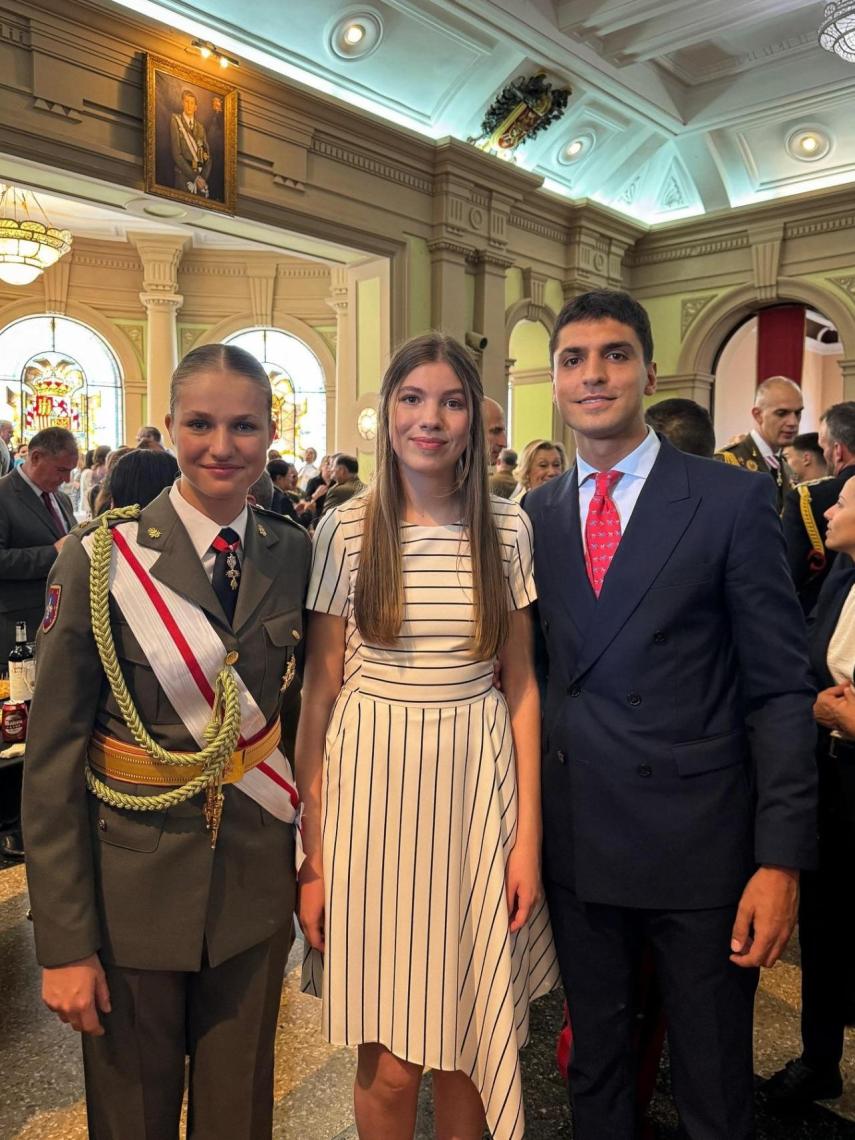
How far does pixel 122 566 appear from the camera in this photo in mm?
1289

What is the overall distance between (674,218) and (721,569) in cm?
1092

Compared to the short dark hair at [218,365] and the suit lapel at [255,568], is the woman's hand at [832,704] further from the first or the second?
the short dark hair at [218,365]

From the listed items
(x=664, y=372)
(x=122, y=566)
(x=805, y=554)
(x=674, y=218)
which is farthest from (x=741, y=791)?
(x=674, y=218)

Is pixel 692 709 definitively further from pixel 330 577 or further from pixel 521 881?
pixel 330 577

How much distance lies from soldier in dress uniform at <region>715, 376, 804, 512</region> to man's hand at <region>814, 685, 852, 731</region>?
2.32 meters

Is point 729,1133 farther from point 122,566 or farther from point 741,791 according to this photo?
point 122,566

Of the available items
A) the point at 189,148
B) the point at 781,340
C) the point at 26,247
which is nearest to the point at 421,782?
the point at 189,148

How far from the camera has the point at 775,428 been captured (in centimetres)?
409

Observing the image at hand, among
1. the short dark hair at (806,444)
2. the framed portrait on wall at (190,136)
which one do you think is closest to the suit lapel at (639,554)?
the short dark hair at (806,444)

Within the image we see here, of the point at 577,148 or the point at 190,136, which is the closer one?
the point at 190,136

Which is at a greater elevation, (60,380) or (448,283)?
(448,283)

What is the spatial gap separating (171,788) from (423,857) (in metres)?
0.46

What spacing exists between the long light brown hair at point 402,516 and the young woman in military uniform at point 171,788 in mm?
160

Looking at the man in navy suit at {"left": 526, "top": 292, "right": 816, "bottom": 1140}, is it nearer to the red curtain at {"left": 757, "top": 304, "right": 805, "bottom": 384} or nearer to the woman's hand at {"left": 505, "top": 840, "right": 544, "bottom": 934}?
the woman's hand at {"left": 505, "top": 840, "right": 544, "bottom": 934}
